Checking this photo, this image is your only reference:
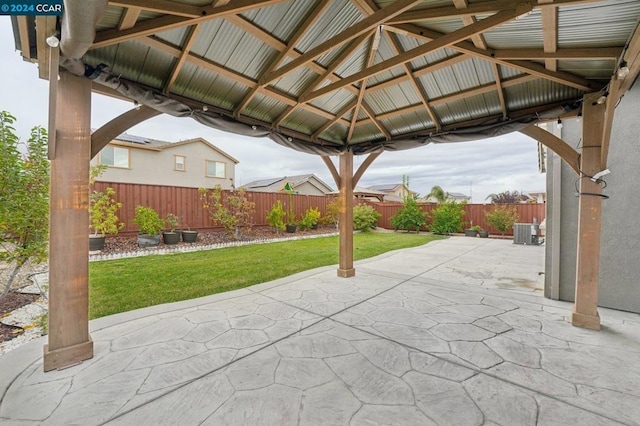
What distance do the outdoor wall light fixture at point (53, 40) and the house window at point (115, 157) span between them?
12.8 m

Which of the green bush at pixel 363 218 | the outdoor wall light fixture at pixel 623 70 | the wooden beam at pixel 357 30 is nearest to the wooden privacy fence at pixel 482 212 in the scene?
the green bush at pixel 363 218

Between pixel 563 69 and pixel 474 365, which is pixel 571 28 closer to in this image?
pixel 563 69

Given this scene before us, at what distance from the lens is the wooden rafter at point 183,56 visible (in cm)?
227

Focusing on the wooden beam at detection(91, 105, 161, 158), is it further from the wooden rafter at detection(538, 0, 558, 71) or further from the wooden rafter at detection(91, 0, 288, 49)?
the wooden rafter at detection(538, 0, 558, 71)

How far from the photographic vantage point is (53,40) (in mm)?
1711

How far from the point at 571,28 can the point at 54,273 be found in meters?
4.56

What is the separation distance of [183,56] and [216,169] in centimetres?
1453

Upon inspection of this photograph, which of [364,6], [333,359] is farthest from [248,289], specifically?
[364,6]

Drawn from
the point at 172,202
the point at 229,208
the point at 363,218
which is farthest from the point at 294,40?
the point at 363,218

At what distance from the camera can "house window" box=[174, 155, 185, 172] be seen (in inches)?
556

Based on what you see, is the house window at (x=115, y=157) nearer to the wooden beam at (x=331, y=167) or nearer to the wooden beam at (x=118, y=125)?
the wooden beam at (x=331, y=167)

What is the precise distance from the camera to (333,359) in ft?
7.35

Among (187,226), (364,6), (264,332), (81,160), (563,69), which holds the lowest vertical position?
(264,332)

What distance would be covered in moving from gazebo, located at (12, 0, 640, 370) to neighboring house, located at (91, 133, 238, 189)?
30.4 feet
